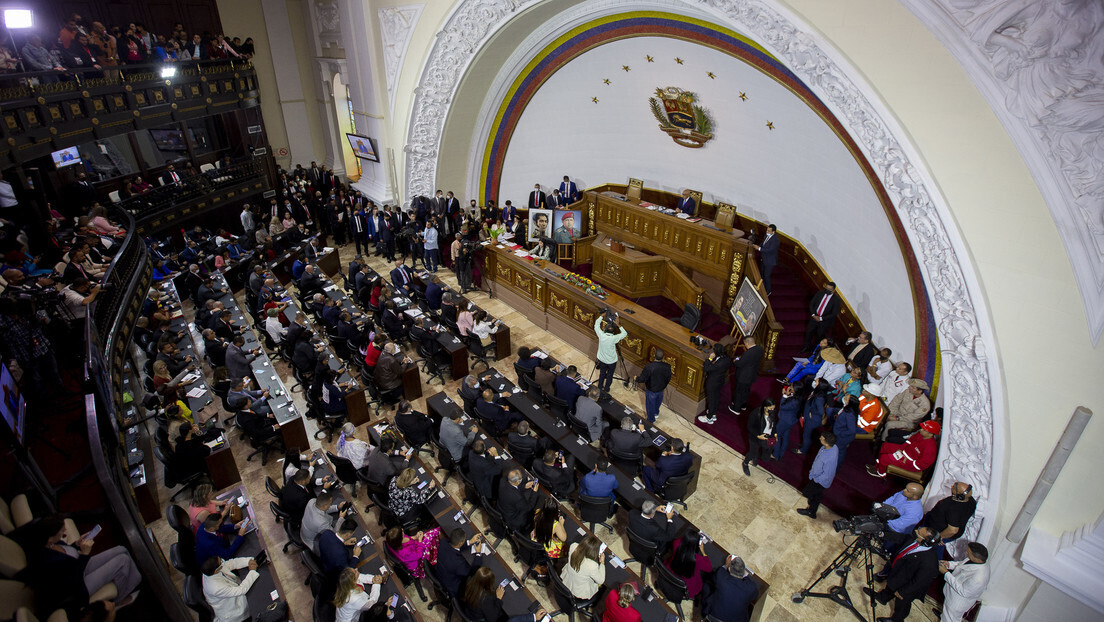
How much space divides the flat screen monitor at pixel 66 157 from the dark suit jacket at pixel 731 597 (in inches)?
618

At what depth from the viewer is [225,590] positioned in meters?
4.61

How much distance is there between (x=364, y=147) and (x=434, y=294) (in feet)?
26.3

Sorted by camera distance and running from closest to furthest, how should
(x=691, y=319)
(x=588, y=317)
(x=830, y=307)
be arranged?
1. (x=830, y=307)
2. (x=691, y=319)
3. (x=588, y=317)

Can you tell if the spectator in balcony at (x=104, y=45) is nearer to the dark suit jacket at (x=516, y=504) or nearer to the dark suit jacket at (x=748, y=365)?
the dark suit jacket at (x=516, y=504)

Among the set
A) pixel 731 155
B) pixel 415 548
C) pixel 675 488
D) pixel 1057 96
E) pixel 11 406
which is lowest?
pixel 675 488

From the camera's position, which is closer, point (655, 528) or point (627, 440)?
point (655, 528)

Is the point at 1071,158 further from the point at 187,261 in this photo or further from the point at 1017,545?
the point at 187,261

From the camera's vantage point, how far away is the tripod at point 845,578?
5.41 metres

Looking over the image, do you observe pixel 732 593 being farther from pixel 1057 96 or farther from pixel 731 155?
pixel 731 155

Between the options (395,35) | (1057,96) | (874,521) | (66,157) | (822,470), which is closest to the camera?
(1057,96)

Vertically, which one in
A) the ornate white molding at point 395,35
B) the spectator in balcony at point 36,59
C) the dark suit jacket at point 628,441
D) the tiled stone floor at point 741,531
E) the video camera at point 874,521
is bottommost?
the tiled stone floor at point 741,531

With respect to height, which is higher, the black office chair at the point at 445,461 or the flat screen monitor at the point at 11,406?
the flat screen monitor at the point at 11,406

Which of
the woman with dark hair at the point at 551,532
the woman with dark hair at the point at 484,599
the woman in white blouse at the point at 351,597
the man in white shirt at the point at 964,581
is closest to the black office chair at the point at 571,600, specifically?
the woman with dark hair at the point at 551,532

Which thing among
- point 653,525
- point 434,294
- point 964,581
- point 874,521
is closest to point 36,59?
point 434,294
